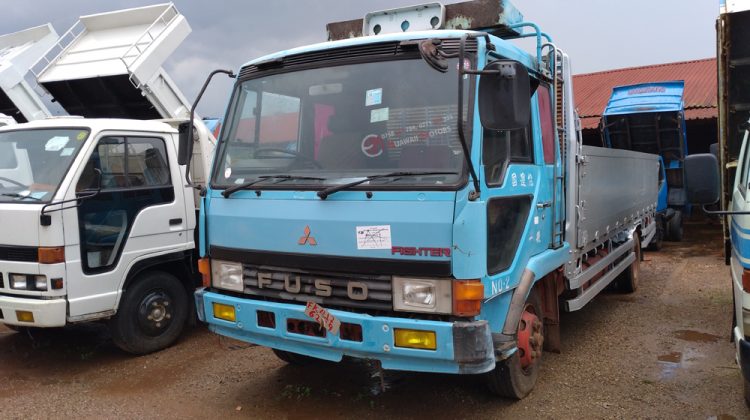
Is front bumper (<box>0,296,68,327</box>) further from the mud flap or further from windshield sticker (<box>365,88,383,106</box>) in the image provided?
the mud flap

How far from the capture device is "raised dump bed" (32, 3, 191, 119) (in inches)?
255

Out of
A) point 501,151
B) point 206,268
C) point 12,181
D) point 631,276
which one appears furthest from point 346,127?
point 631,276

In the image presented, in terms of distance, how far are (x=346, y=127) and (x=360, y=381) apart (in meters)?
2.04

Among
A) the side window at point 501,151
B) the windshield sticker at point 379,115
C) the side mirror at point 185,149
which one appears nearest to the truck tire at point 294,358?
the side mirror at point 185,149

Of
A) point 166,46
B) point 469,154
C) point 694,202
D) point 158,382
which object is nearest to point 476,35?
point 469,154

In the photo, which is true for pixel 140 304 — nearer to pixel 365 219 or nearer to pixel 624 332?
pixel 365 219

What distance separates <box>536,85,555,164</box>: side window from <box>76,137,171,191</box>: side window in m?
3.42

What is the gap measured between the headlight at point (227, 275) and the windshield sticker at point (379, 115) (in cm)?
126

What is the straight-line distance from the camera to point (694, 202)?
354 centimetres

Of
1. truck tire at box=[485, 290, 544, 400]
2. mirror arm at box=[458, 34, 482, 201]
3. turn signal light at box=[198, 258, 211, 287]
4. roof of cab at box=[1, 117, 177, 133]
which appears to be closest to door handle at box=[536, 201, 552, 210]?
truck tire at box=[485, 290, 544, 400]

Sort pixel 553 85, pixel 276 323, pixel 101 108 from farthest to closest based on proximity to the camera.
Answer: pixel 101 108 < pixel 553 85 < pixel 276 323

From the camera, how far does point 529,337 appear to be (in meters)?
3.82

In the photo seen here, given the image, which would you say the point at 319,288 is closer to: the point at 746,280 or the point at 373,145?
Result: the point at 373,145

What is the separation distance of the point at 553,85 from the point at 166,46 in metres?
4.49
